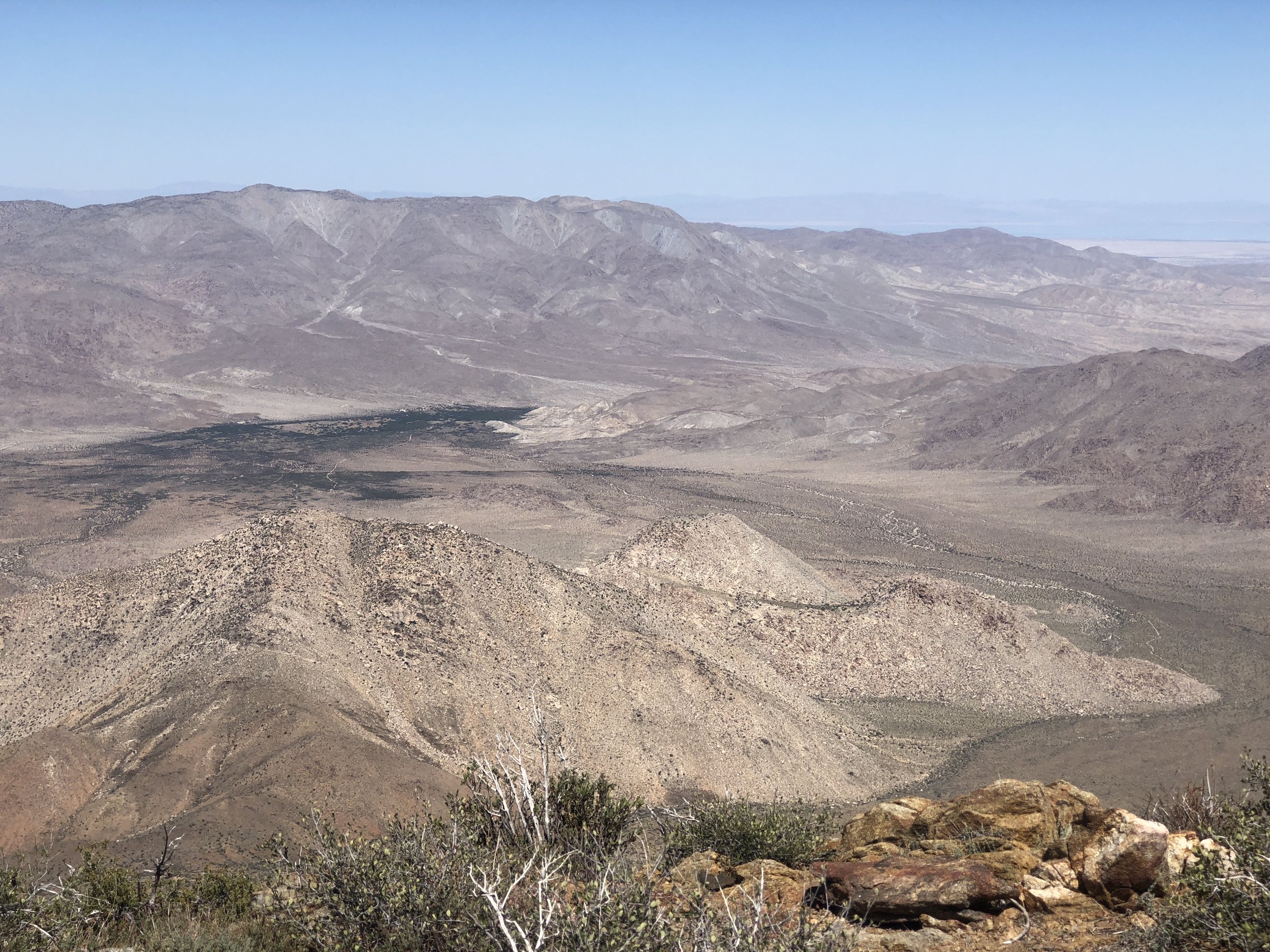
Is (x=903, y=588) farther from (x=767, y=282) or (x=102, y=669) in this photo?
(x=767, y=282)

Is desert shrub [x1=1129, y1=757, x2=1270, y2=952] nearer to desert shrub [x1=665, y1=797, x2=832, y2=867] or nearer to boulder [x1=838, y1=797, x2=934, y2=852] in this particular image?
boulder [x1=838, y1=797, x2=934, y2=852]

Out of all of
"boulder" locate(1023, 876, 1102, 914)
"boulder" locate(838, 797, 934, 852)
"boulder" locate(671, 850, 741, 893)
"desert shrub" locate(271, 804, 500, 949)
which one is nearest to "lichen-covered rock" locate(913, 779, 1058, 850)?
"boulder" locate(838, 797, 934, 852)

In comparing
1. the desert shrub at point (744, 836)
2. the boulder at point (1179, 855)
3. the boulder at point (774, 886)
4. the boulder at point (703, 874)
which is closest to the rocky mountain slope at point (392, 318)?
the desert shrub at point (744, 836)

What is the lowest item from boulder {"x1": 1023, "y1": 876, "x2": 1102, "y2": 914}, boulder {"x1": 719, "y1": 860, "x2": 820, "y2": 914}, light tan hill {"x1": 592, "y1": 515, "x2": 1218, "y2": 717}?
light tan hill {"x1": 592, "y1": 515, "x2": 1218, "y2": 717}

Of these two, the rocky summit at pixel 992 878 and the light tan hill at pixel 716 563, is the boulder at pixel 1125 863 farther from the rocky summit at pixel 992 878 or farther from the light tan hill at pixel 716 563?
the light tan hill at pixel 716 563

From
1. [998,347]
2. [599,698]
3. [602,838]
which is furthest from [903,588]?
[998,347]

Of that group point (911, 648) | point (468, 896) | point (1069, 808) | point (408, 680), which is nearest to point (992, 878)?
point (1069, 808)

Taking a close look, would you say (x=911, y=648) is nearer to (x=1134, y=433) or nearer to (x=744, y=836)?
(x=744, y=836)
